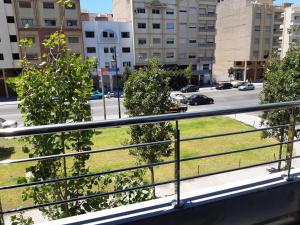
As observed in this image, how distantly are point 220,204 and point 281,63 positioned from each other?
1067cm

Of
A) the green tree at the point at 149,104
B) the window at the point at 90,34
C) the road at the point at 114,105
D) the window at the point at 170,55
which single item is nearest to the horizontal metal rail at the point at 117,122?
the green tree at the point at 149,104

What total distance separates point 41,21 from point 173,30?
1992 cm

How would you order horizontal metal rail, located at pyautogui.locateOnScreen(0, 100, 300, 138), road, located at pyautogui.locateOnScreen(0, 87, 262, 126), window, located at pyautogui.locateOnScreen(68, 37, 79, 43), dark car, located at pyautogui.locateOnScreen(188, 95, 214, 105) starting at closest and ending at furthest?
1. horizontal metal rail, located at pyautogui.locateOnScreen(0, 100, 300, 138)
2. road, located at pyautogui.locateOnScreen(0, 87, 262, 126)
3. dark car, located at pyautogui.locateOnScreen(188, 95, 214, 105)
4. window, located at pyautogui.locateOnScreen(68, 37, 79, 43)

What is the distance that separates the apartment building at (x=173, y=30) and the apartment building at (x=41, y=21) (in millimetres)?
8849

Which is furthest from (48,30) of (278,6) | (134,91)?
(278,6)

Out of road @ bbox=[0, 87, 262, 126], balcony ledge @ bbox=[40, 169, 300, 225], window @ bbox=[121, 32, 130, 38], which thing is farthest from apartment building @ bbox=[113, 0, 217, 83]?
balcony ledge @ bbox=[40, 169, 300, 225]

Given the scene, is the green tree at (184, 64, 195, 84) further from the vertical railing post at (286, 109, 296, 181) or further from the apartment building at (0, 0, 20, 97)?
the vertical railing post at (286, 109, 296, 181)

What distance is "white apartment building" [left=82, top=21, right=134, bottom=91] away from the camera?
39375mm

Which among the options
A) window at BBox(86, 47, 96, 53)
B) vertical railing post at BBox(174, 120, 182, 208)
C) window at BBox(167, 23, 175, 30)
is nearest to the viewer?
vertical railing post at BBox(174, 120, 182, 208)

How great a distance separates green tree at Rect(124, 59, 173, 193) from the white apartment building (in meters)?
28.7

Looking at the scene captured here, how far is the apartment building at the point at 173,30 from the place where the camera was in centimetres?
4200

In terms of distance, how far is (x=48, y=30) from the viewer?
36.2m

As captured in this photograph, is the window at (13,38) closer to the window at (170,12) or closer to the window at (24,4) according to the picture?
the window at (24,4)

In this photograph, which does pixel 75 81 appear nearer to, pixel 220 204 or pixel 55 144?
pixel 55 144
